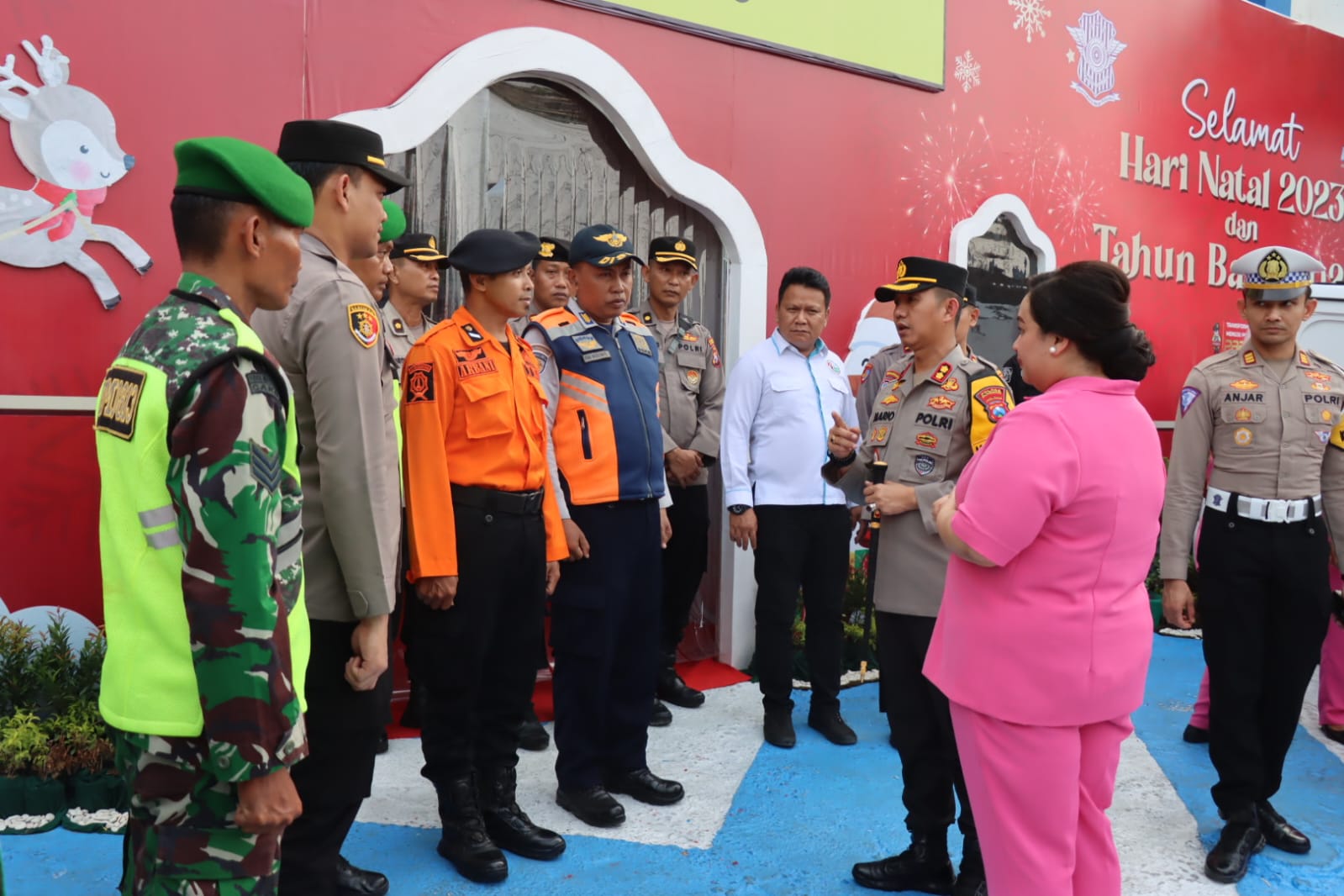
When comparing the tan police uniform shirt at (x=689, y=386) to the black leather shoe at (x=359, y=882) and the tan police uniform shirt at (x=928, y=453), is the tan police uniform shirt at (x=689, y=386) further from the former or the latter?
the black leather shoe at (x=359, y=882)

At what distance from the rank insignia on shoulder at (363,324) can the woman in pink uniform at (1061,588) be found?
4.41 ft

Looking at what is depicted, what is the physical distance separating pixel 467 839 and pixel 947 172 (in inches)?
208

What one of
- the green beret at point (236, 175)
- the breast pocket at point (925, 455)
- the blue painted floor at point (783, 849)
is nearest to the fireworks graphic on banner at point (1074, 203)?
the blue painted floor at point (783, 849)

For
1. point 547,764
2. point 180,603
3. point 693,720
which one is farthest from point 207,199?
point 693,720

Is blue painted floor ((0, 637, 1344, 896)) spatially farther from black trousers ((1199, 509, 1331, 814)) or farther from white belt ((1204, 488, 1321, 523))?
white belt ((1204, 488, 1321, 523))

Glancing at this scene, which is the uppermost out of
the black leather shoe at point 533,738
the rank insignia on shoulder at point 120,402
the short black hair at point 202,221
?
the short black hair at point 202,221

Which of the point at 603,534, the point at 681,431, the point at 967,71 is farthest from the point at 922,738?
the point at 967,71

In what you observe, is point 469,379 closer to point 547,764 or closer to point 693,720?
A: point 547,764

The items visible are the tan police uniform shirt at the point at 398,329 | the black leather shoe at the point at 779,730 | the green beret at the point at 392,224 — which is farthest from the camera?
the black leather shoe at the point at 779,730

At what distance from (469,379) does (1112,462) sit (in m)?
1.86

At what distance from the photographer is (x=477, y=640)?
3156mm

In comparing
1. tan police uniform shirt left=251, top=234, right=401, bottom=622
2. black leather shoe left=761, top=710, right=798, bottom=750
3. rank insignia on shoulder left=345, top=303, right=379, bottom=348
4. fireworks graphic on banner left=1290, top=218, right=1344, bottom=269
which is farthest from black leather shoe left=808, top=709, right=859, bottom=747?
fireworks graphic on banner left=1290, top=218, right=1344, bottom=269

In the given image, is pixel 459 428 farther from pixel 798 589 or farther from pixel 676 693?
pixel 676 693

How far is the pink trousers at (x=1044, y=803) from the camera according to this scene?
2209 millimetres
